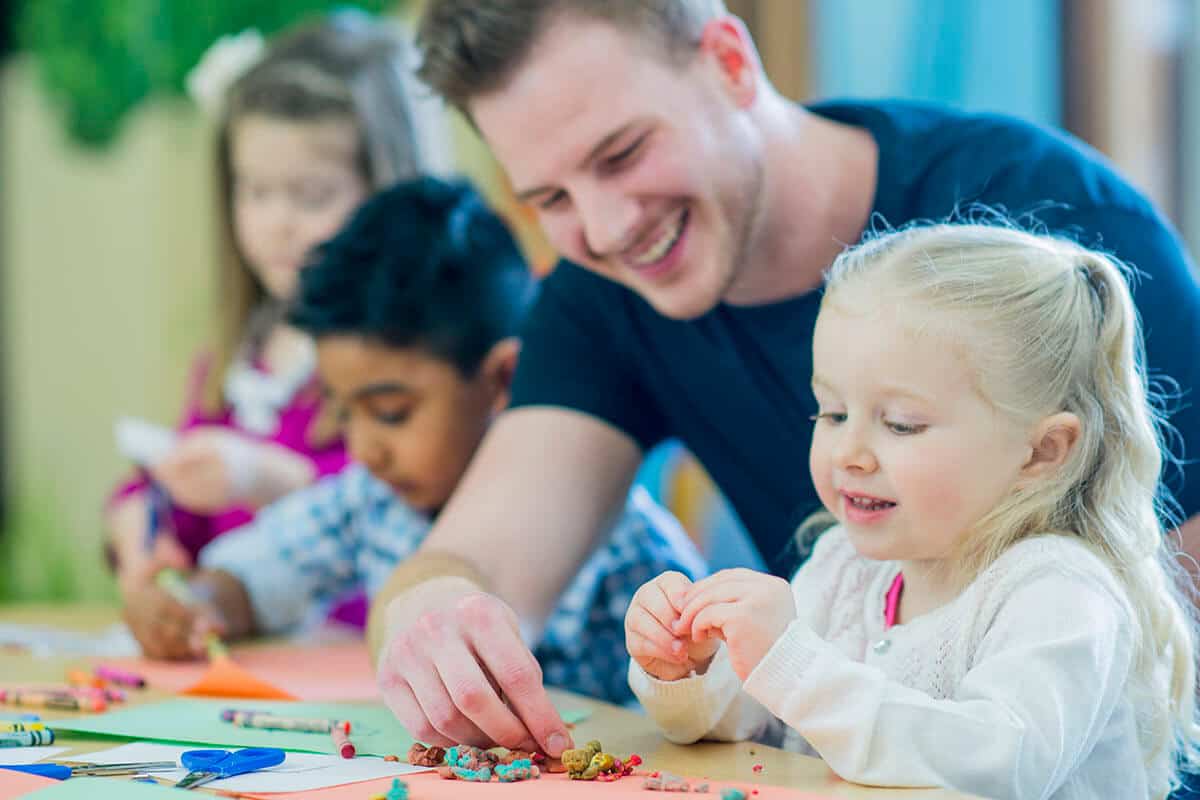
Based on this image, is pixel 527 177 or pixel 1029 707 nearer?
pixel 1029 707

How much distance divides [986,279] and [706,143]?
1.34 ft

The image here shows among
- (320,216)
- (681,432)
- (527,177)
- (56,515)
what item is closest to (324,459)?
(320,216)

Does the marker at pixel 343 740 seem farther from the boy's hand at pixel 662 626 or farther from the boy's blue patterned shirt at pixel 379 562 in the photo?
the boy's blue patterned shirt at pixel 379 562

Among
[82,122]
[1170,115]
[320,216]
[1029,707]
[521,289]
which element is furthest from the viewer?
[82,122]

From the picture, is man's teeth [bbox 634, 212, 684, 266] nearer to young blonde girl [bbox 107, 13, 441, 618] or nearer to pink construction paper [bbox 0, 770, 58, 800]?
pink construction paper [bbox 0, 770, 58, 800]

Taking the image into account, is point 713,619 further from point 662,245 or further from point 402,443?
point 402,443

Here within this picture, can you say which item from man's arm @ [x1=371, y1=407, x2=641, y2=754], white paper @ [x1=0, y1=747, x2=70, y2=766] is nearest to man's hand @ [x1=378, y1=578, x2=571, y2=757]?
man's arm @ [x1=371, y1=407, x2=641, y2=754]

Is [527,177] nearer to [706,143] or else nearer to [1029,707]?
[706,143]

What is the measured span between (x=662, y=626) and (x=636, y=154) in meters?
0.49

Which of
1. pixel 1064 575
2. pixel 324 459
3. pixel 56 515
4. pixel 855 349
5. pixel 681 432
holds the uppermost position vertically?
pixel 855 349

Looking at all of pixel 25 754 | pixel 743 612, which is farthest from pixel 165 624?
pixel 743 612

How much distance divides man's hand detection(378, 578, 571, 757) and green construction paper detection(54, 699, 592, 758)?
0.03m

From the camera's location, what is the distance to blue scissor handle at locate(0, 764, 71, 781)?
32.4 inches

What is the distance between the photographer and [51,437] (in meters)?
2.98
